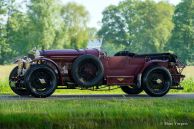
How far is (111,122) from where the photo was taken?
9.98 metres

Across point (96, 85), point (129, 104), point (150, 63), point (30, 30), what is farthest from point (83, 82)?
point (30, 30)

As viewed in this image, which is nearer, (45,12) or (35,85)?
(35,85)

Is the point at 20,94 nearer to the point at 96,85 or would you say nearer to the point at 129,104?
the point at 96,85

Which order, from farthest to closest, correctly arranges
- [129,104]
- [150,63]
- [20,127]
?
[150,63]
[129,104]
[20,127]

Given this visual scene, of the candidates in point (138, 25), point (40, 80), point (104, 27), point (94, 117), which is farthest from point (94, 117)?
point (104, 27)

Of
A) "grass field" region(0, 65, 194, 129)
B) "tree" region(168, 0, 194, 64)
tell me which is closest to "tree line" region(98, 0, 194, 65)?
"tree" region(168, 0, 194, 64)

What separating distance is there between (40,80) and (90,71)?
1428mm

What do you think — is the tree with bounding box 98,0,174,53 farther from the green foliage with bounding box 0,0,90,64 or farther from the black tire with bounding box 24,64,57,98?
the black tire with bounding box 24,64,57,98

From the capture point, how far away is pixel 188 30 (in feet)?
281

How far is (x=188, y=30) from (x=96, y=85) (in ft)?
234

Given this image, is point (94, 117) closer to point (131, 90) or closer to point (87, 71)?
point (87, 71)

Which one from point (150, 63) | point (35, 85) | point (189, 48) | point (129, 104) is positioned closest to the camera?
point (129, 104)

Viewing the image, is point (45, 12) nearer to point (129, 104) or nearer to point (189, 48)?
point (189, 48)

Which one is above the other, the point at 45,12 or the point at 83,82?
the point at 45,12
